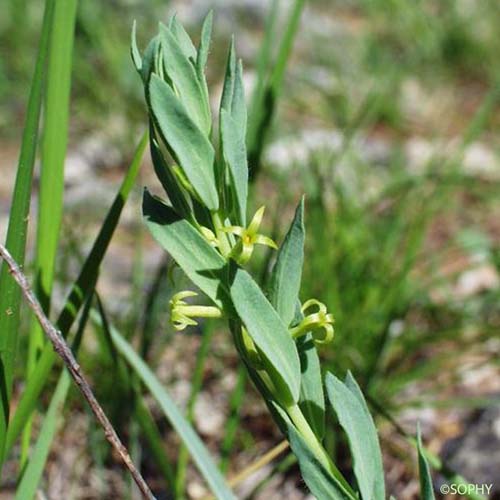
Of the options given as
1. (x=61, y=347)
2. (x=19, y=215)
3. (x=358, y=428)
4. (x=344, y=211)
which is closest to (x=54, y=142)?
(x=19, y=215)

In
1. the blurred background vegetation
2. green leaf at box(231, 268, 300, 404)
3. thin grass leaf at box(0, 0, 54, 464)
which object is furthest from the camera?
the blurred background vegetation

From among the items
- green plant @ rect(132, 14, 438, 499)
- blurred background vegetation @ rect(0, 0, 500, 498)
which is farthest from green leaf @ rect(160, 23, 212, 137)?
blurred background vegetation @ rect(0, 0, 500, 498)

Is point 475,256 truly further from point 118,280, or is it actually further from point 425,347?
point 118,280

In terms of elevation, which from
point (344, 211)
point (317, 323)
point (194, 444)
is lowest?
point (344, 211)

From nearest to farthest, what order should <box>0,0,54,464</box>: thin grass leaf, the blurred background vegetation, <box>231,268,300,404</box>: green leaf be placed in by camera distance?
<box>231,268,300,404</box>: green leaf < <box>0,0,54,464</box>: thin grass leaf < the blurred background vegetation

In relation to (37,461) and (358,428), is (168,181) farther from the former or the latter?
(37,461)

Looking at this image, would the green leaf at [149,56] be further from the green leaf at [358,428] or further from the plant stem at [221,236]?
the green leaf at [358,428]

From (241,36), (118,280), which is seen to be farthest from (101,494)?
(241,36)

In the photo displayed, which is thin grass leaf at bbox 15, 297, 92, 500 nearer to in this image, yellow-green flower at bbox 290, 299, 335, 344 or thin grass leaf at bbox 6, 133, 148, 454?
thin grass leaf at bbox 6, 133, 148, 454
